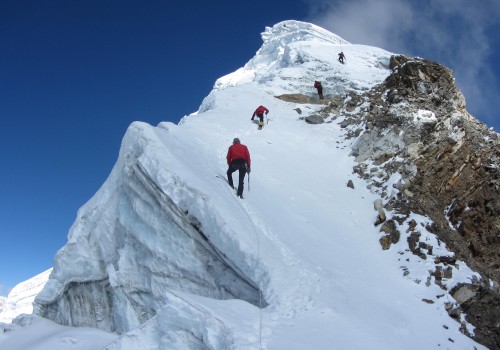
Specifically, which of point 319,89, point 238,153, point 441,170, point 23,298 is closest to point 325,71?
point 319,89

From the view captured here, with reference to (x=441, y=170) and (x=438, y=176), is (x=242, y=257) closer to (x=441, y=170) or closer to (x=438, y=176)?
(x=438, y=176)

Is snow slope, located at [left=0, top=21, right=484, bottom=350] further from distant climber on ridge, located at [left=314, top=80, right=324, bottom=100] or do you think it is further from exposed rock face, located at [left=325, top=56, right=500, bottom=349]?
distant climber on ridge, located at [left=314, top=80, right=324, bottom=100]

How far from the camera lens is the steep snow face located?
196 ft

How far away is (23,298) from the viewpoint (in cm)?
6794

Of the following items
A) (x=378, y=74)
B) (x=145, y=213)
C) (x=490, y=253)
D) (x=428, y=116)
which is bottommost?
(x=490, y=253)

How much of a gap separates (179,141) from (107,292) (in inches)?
215

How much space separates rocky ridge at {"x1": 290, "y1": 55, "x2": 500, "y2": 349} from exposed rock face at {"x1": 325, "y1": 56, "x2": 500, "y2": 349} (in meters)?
0.03

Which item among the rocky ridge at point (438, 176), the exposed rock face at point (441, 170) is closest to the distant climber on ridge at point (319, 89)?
the rocky ridge at point (438, 176)

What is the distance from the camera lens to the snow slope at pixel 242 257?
7.16 meters

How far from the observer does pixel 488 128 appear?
1892 cm


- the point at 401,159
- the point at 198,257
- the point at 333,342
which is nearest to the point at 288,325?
the point at 333,342

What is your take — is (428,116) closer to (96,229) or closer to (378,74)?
(378,74)

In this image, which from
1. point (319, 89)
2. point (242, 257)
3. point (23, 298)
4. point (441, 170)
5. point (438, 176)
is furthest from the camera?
point (23, 298)

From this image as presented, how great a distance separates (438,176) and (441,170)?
0.38m
